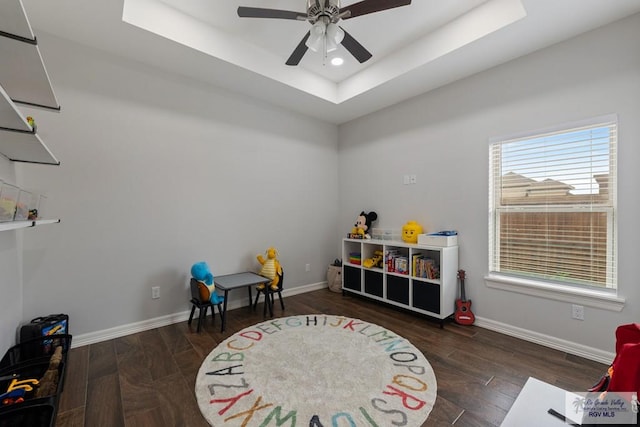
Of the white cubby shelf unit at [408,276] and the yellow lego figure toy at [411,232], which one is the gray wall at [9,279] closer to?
the white cubby shelf unit at [408,276]

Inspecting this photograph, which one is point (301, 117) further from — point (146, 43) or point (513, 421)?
point (513, 421)

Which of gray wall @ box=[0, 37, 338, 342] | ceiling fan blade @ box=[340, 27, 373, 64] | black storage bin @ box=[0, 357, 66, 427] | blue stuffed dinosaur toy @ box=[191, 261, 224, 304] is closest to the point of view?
black storage bin @ box=[0, 357, 66, 427]

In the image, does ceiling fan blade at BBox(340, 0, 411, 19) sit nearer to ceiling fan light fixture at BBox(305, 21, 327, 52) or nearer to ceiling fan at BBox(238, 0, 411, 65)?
ceiling fan at BBox(238, 0, 411, 65)

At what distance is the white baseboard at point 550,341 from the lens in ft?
7.33

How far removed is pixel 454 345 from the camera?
250cm

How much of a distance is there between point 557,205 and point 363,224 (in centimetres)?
213

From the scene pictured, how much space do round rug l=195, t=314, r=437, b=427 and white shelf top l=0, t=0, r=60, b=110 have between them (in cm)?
202

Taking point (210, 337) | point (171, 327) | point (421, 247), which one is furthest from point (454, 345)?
point (171, 327)

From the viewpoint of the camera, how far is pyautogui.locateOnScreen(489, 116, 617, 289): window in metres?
2.31

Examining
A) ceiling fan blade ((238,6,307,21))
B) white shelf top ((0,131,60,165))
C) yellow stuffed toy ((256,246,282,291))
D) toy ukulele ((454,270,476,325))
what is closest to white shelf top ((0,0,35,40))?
white shelf top ((0,131,60,165))

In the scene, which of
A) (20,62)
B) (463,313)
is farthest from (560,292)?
(20,62)

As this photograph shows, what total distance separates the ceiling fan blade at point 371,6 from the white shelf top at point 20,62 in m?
1.69

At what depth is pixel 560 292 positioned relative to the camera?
8.00ft

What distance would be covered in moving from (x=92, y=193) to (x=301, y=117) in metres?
2.70
